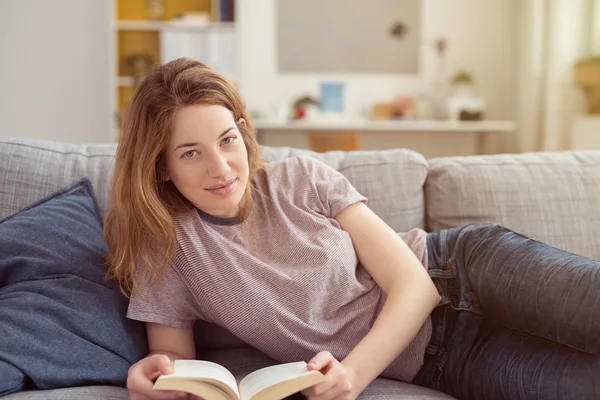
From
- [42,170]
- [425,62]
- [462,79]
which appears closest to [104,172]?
[42,170]

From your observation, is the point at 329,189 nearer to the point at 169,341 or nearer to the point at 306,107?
the point at 169,341

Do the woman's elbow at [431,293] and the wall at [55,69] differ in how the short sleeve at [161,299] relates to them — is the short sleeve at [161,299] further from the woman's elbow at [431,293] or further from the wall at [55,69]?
the wall at [55,69]

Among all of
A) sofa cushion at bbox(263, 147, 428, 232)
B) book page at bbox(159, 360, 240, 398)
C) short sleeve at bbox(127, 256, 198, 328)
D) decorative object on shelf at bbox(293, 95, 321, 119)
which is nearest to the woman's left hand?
book page at bbox(159, 360, 240, 398)

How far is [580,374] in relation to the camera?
1.20m

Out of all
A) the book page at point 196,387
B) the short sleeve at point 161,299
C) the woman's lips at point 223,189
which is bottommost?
the book page at point 196,387

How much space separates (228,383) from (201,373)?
5 cm

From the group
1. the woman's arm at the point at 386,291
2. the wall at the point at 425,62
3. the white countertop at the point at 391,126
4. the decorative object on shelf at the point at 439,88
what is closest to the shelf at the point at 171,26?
the wall at the point at 425,62

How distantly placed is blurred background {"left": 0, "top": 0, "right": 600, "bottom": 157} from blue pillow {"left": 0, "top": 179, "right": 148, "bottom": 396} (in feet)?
12.1

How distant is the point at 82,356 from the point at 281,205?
512mm

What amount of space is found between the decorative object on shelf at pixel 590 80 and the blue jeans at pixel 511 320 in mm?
3687

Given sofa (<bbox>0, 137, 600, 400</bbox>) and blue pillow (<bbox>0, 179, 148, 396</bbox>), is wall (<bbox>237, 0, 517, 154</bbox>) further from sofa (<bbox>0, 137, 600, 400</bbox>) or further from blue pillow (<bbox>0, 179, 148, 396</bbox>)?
blue pillow (<bbox>0, 179, 148, 396</bbox>)

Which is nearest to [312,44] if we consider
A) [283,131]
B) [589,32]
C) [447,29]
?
[283,131]

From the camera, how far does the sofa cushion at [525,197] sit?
1.79 metres

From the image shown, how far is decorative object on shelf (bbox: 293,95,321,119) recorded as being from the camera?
5.49m
